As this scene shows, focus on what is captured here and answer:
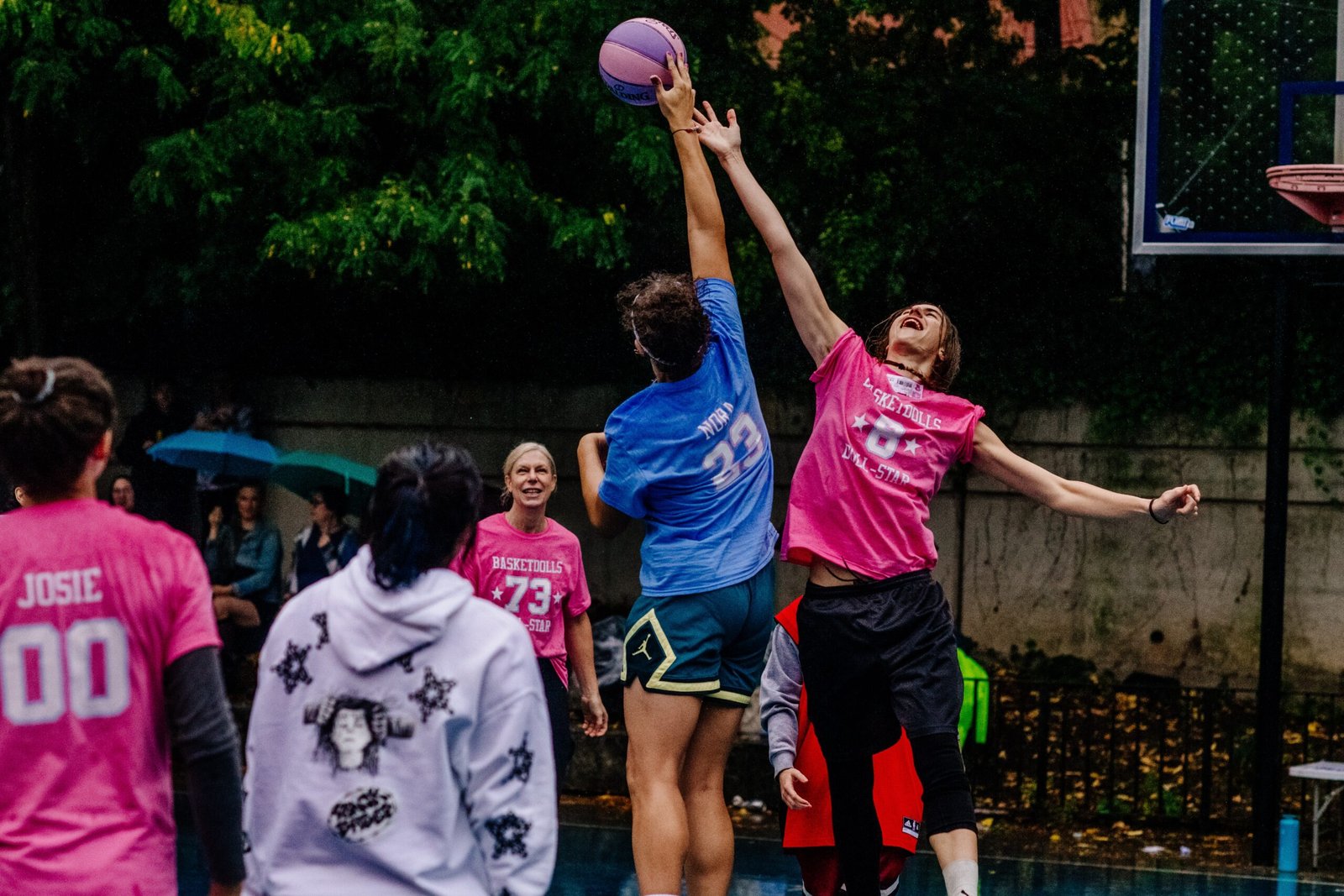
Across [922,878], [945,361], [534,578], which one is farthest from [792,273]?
[922,878]

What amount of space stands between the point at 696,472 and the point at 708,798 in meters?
1.05

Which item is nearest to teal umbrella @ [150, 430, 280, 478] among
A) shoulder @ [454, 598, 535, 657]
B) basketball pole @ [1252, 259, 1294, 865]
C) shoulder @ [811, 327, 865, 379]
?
basketball pole @ [1252, 259, 1294, 865]

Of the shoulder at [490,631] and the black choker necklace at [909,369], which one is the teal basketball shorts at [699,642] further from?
the shoulder at [490,631]

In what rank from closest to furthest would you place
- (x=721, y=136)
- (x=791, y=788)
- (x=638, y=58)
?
(x=791, y=788) → (x=721, y=136) → (x=638, y=58)

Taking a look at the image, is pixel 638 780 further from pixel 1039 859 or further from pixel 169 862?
pixel 1039 859

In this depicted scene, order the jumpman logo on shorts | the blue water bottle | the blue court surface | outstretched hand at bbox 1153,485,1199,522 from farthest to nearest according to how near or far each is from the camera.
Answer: the blue water bottle, the blue court surface, the jumpman logo on shorts, outstretched hand at bbox 1153,485,1199,522

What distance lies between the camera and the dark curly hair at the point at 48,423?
3.35m

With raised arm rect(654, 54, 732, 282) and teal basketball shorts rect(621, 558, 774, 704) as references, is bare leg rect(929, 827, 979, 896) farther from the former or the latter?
raised arm rect(654, 54, 732, 282)

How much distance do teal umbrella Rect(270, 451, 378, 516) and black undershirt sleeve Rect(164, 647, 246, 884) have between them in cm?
985

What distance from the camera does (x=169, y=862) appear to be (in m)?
3.44

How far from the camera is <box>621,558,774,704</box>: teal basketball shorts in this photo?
218 inches

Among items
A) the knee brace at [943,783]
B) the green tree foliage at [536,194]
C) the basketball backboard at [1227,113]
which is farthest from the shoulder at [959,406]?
the green tree foliage at [536,194]

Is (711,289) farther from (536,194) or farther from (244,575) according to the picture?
(244,575)

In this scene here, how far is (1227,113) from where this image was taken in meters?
10.5
